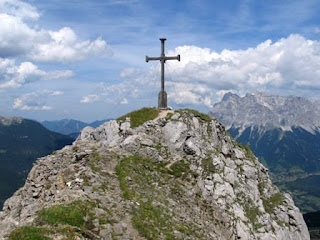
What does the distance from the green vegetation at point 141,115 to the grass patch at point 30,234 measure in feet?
89.4

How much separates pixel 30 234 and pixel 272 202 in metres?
33.8

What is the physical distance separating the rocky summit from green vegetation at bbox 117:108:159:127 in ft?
1.96

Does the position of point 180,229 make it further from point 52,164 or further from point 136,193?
point 52,164

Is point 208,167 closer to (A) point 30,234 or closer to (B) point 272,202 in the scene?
(B) point 272,202

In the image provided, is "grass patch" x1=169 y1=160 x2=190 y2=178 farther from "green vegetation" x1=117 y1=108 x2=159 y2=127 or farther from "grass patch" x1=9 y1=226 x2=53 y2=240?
"grass patch" x1=9 y1=226 x2=53 y2=240

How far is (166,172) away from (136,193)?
7.93 m

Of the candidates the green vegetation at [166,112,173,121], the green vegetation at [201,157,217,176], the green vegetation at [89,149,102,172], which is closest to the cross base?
the green vegetation at [166,112,173,121]

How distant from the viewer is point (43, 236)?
2303 cm

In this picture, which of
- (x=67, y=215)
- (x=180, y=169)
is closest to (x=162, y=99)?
(x=180, y=169)

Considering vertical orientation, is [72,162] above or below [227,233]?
above

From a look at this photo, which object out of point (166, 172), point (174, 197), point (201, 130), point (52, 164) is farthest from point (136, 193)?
point (201, 130)

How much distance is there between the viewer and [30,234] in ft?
75.2

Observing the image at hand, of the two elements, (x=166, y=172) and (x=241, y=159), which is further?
(x=241, y=159)

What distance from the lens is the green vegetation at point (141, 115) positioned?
166ft
